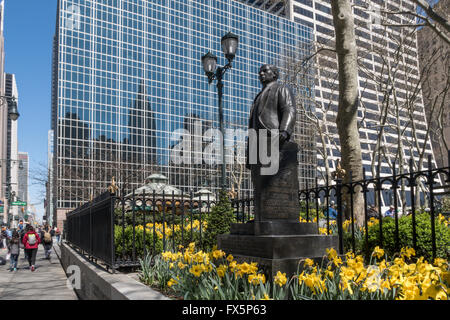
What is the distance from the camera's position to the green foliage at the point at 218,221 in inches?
374

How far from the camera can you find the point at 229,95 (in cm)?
8406


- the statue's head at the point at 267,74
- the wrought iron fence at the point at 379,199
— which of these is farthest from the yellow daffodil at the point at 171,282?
the statue's head at the point at 267,74

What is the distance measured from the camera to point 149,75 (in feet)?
254

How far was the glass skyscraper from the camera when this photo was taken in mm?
68875

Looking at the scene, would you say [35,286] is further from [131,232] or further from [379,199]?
[379,199]

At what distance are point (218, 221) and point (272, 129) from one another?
171 inches

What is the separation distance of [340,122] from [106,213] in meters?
→ 6.27

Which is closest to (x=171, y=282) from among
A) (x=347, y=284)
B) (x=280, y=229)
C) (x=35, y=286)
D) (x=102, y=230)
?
(x=280, y=229)

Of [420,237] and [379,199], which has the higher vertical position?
[379,199]

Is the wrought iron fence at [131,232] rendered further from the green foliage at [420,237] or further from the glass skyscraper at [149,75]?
the glass skyscraper at [149,75]

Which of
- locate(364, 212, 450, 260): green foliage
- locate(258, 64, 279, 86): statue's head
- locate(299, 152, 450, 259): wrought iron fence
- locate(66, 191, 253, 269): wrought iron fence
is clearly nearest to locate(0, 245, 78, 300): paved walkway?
locate(66, 191, 253, 269): wrought iron fence

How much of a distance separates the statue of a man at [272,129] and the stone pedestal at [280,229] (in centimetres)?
1

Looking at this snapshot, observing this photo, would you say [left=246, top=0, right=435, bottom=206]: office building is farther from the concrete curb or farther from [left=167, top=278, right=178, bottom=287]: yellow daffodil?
the concrete curb

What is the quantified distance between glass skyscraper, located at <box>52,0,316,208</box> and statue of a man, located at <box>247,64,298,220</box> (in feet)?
180
